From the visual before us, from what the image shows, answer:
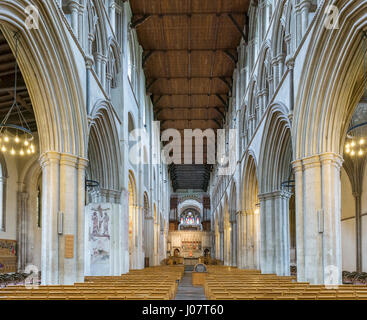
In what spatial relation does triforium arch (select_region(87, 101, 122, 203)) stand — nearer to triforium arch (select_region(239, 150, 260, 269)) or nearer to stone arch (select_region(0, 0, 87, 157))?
stone arch (select_region(0, 0, 87, 157))

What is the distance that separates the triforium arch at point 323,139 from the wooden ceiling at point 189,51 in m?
10.2

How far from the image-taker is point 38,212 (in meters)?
23.7

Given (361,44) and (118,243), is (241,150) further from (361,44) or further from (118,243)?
(361,44)

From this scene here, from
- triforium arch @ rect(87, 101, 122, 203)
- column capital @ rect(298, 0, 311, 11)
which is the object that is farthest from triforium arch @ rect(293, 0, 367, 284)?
triforium arch @ rect(87, 101, 122, 203)

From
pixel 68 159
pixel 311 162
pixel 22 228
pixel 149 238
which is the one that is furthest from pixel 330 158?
pixel 149 238

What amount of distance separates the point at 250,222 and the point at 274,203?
523cm

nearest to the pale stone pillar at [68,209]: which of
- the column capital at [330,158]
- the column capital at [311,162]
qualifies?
the column capital at [311,162]

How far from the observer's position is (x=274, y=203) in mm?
18406

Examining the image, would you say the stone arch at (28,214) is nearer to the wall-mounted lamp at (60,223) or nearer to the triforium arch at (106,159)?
the triforium arch at (106,159)

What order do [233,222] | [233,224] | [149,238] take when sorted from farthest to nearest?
[149,238], [233,224], [233,222]

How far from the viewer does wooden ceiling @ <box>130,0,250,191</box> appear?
21.2 m

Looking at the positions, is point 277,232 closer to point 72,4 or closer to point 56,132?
point 56,132

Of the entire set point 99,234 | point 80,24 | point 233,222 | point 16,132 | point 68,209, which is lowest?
point 233,222

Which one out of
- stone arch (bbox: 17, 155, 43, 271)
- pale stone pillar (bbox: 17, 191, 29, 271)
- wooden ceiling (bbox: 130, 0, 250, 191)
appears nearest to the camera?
wooden ceiling (bbox: 130, 0, 250, 191)
